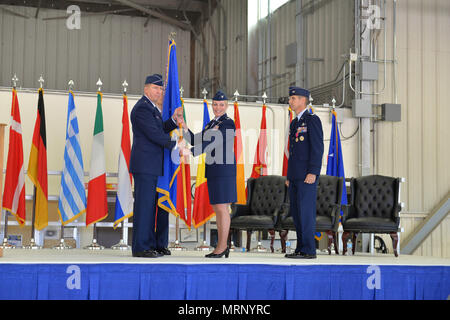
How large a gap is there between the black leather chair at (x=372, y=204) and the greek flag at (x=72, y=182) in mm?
3240

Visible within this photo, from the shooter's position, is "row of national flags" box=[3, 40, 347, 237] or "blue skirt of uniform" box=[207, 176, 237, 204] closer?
"blue skirt of uniform" box=[207, 176, 237, 204]

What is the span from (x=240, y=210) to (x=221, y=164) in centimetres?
267

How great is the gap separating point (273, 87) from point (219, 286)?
325 inches

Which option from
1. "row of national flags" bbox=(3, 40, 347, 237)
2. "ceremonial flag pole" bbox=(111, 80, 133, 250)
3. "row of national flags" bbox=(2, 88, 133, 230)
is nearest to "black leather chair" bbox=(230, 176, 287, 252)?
"row of national flags" bbox=(3, 40, 347, 237)

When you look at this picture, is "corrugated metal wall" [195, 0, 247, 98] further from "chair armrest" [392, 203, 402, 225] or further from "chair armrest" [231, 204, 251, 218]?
"chair armrest" [392, 203, 402, 225]

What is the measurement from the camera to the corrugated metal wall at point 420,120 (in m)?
10.1

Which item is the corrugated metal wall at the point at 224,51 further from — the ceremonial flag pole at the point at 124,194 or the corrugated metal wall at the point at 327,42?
the ceremonial flag pole at the point at 124,194

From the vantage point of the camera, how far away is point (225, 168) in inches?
196

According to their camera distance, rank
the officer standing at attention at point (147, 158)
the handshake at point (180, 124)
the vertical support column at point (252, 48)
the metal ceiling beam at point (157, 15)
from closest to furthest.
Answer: the officer standing at attention at point (147, 158) < the handshake at point (180, 124) < the vertical support column at point (252, 48) < the metal ceiling beam at point (157, 15)

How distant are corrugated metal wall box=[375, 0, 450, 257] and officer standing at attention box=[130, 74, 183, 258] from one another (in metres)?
5.78

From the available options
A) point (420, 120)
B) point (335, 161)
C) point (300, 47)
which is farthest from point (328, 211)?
point (300, 47)

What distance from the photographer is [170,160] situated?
17.4 ft

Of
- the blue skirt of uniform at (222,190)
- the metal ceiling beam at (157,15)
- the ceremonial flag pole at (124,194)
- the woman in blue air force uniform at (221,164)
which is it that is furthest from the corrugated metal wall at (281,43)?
the blue skirt of uniform at (222,190)

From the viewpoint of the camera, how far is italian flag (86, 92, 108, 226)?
7.50 meters
